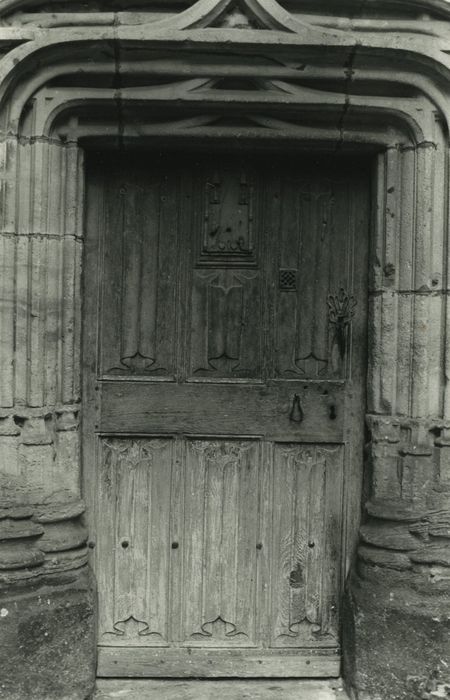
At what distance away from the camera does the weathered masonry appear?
3.27 metres

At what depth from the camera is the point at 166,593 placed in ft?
12.0

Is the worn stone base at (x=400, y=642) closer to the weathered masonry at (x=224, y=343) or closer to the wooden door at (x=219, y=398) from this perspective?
the weathered masonry at (x=224, y=343)

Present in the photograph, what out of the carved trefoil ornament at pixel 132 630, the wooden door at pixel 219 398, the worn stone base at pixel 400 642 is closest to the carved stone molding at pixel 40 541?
the wooden door at pixel 219 398

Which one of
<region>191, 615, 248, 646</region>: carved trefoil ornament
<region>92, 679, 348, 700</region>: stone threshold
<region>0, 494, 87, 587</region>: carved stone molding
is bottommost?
<region>92, 679, 348, 700</region>: stone threshold

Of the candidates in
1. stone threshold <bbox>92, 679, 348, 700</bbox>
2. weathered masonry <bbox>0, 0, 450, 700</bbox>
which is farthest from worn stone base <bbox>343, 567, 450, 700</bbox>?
stone threshold <bbox>92, 679, 348, 700</bbox>

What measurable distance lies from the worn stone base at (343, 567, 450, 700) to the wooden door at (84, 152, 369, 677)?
1.05ft

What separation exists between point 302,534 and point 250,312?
3.69 ft

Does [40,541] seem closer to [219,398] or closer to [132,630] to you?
[132,630]

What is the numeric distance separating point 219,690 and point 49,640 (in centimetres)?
87

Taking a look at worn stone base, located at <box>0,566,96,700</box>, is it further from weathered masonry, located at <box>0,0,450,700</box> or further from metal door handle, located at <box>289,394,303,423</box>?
metal door handle, located at <box>289,394,303,423</box>

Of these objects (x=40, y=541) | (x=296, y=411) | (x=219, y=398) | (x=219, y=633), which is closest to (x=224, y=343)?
(x=219, y=398)

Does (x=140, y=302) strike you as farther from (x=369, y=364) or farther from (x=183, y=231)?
(x=369, y=364)

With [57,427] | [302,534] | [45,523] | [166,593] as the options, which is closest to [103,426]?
[57,427]

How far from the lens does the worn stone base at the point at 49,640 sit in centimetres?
319
